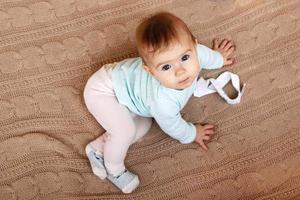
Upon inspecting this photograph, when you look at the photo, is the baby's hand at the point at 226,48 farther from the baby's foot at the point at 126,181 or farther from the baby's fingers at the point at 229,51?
the baby's foot at the point at 126,181

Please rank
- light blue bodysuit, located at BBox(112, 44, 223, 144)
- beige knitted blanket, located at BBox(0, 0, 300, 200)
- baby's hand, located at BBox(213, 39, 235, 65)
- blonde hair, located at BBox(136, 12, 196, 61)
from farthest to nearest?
baby's hand, located at BBox(213, 39, 235, 65) → beige knitted blanket, located at BBox(0, 0, 300, 200) → light blue bodysuit, located at BBox(112, 44, 223, 144) → blonde hair, located at BBox(136, 12, 196, 61)

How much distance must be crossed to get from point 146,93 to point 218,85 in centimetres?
25

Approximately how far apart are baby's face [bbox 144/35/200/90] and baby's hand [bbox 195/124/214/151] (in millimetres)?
188

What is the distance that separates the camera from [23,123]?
1.13 meters

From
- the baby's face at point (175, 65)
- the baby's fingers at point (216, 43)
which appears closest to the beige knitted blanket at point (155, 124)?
the baby's fingers at point (216, 43)

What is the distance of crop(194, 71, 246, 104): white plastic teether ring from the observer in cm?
113

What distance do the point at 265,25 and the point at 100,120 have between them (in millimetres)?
513

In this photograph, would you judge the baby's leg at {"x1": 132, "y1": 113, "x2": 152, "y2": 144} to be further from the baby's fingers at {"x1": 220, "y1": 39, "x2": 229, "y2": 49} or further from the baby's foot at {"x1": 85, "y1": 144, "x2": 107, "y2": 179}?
the baby's fingers at {"x1": 220, "y1": 39, "x2": 229, "y2": 49}

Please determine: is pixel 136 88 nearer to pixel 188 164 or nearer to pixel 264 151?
pixel 188 164

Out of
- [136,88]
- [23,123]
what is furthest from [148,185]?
[23,123]

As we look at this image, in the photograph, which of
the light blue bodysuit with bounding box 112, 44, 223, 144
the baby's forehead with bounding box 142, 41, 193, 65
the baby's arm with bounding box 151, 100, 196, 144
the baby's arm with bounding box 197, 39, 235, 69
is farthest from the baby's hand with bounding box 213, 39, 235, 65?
the baby's forehead with bounding box 142, 41, 193, 65

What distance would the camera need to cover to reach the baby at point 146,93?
85cm

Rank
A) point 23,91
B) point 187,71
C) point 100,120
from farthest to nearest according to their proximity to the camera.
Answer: point 23,91 → point 100,120 → point 187,71

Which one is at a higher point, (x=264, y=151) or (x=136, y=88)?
(x=136, y=88)
